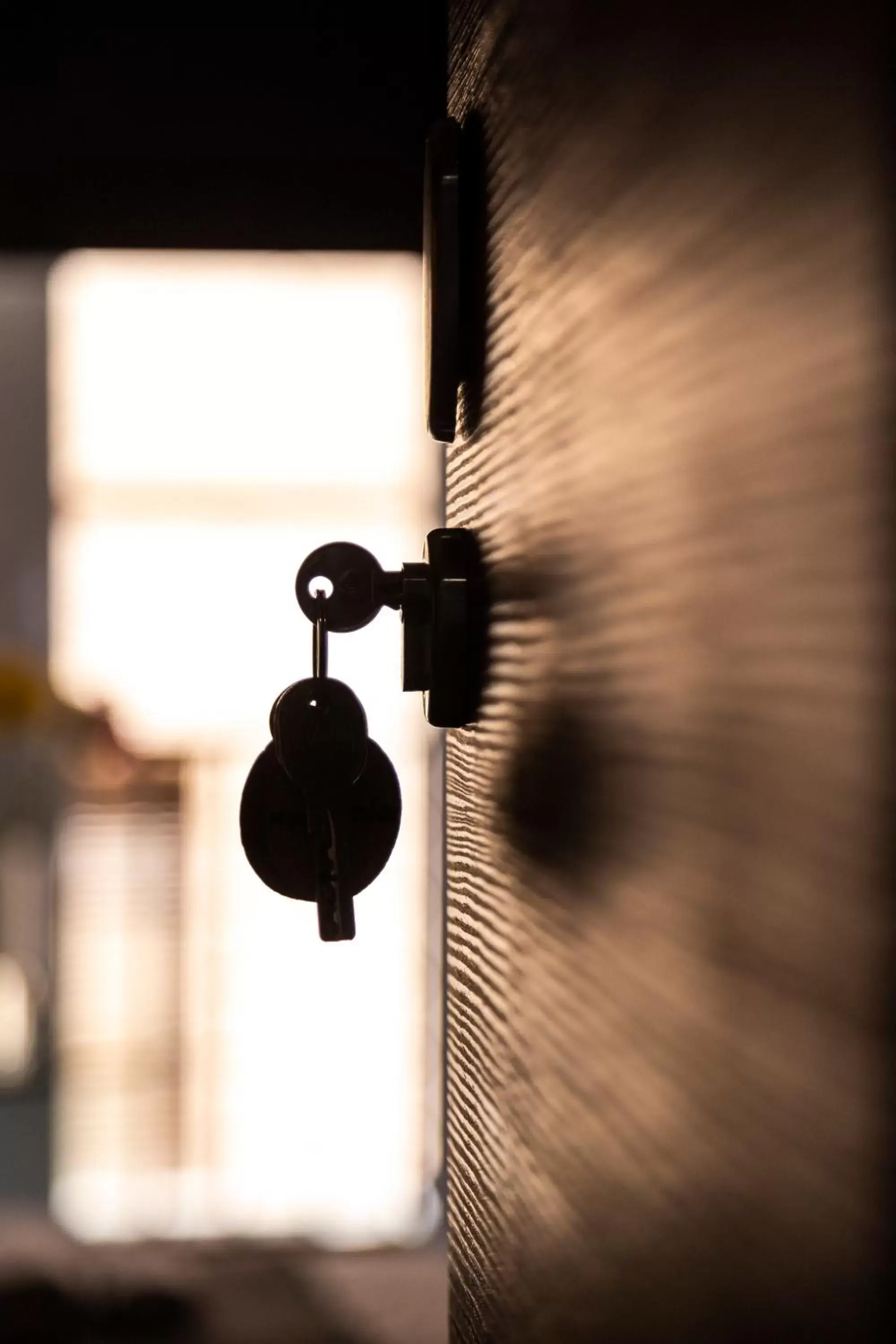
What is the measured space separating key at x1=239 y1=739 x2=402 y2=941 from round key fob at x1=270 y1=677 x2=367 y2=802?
0.02 metres

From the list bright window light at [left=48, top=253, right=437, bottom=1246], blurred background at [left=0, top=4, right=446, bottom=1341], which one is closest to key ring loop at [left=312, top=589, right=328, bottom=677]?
blurred background at [left=0, top=4, right=446, bottom=1341]

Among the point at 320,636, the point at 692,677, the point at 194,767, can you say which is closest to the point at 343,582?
the point at 320,636

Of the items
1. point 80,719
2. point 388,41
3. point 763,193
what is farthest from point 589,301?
point 80,719

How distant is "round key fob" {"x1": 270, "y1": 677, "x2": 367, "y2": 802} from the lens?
506 millimetres

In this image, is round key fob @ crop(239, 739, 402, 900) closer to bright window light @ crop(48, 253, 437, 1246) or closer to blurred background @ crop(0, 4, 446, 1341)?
blurred background @ crop(0, 4, 446, 1341)

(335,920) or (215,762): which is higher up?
(335,920)

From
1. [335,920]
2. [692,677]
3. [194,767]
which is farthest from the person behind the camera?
[194,767]

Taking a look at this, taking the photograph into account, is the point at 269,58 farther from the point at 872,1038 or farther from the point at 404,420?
the point at 404,420

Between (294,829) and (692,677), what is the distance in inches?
12.1

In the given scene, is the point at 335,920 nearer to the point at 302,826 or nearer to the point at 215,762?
the point at 302,826

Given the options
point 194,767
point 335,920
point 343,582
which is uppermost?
point 343,582

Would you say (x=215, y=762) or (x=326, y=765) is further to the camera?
(x=215, y=762)

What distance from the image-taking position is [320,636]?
0.55 meters

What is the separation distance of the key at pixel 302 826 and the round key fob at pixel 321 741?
17 mm
